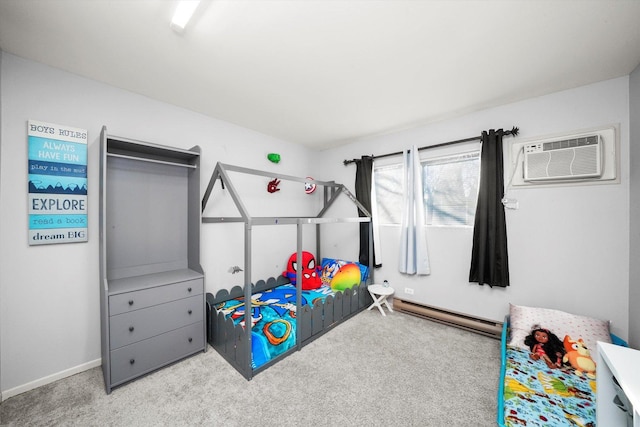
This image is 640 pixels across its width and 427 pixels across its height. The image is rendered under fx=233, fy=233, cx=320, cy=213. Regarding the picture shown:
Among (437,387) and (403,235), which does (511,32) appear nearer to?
(403,235)

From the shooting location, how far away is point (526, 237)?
233cm

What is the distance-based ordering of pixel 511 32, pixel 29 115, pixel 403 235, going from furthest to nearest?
pixel 403 235 < pixel 29 115 < pixel 511 32

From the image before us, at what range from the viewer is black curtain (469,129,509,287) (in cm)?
239

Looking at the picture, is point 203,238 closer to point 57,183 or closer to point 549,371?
point 57,183

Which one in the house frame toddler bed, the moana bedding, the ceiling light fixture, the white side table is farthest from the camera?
the white side table

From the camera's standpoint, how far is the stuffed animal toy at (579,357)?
1.72m

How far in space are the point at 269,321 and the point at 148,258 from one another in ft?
4.35

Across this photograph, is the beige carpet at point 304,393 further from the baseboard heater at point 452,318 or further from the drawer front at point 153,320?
the drawer front at point 153,320

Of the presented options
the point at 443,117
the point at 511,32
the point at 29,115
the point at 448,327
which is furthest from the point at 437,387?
the point at 29,115

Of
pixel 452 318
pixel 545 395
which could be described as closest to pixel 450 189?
pixel 452 318

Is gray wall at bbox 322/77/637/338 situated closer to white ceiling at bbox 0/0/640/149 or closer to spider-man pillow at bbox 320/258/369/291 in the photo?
white ceiling at bbox 0/0/640/149

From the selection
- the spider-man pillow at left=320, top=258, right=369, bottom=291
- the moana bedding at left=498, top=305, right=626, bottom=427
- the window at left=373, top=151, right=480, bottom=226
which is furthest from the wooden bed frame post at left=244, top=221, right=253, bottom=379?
the window at left=373, top=151, right=480, bottom=226

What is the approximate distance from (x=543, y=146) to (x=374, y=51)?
1.88 meters

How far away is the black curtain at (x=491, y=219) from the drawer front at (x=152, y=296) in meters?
2.88
